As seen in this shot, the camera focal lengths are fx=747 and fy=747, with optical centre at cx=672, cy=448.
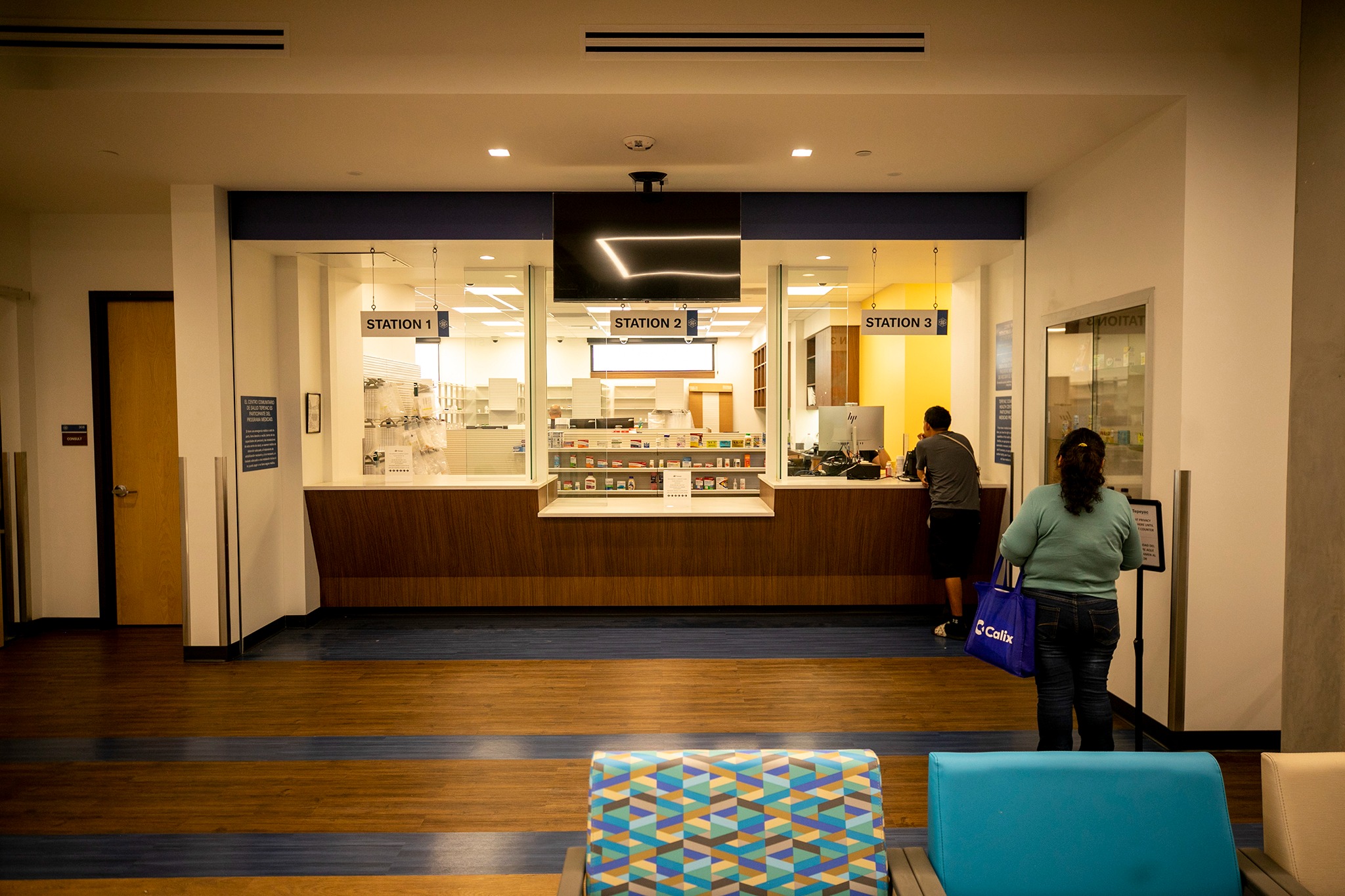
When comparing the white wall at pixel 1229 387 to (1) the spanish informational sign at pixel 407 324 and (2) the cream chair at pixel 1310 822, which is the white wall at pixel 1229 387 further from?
(1) the spanish informational sign at pixel 407 324

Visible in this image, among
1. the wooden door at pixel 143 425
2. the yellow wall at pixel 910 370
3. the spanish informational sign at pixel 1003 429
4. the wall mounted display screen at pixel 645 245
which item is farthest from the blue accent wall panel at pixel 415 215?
the yellow wall at pixel 910 370

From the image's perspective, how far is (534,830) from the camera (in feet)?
10.4

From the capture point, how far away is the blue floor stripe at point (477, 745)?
384cm

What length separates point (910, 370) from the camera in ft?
29.4

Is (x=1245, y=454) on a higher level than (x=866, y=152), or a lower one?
lower

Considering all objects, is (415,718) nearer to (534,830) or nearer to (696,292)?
(534,830)

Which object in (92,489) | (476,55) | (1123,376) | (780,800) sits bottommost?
(780,800)

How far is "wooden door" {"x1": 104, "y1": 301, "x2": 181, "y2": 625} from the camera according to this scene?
6.19 metres

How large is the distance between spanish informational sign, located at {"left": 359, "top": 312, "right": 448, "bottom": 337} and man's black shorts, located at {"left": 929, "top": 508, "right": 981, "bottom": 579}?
4.17 m

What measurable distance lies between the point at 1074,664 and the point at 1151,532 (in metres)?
0.78

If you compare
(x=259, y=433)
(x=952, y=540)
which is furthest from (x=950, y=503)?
(x=259, y=433)

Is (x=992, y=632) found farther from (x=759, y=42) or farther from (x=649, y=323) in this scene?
(x=649, y=323)

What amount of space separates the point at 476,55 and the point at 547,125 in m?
0.58

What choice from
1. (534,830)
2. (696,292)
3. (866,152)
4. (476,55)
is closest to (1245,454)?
(866,152)
